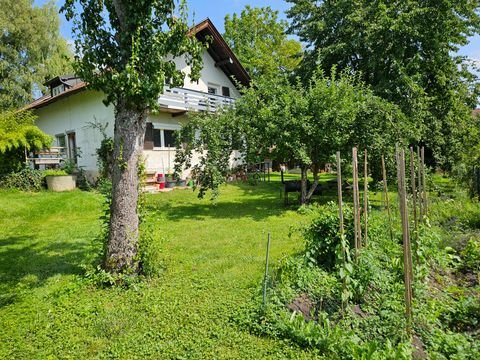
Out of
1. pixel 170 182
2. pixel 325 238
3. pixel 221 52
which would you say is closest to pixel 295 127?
pixel 325 238

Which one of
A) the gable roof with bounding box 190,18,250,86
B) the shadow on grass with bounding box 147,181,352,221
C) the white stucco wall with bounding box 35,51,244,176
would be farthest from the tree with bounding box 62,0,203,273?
the gable roof with bounding box 190,18,250,86

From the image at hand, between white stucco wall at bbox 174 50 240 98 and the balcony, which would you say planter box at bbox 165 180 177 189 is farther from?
white stucco wall at bbox 174 50 240 98

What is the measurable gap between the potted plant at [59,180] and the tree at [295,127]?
6049mm

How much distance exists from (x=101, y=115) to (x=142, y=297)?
42.5 feet

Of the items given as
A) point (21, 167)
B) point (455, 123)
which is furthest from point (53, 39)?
point (455, 123)

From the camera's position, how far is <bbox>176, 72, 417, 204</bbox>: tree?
9172 millimetres

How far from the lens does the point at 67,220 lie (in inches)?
358

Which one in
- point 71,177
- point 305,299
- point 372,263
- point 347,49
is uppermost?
point 347,49

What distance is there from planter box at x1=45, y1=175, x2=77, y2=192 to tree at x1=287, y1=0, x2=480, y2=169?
12142 millimetres

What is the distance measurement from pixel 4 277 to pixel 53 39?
76.2ft

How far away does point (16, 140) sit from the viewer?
41.6 feet

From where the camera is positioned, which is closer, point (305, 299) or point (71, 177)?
point (305, 299)

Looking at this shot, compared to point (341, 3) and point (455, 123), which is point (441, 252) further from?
point (341, 3)

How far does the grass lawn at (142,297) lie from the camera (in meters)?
3.24
